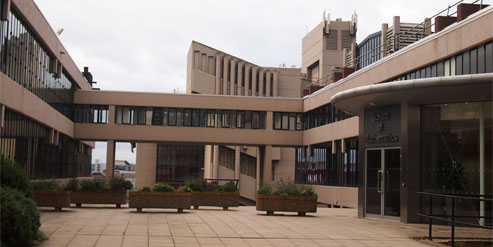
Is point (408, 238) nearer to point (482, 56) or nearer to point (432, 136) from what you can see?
point (432, 136)

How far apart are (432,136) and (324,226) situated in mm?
4821

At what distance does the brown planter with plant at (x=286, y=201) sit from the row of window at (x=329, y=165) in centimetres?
1236

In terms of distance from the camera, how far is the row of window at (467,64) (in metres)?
20.2

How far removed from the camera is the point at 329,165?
1491 inches

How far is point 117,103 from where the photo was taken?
40219 millimetres

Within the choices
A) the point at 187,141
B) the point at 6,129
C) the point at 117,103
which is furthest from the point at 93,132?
the point at 6,129

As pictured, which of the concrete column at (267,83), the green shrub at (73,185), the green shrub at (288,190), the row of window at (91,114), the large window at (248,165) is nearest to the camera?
the green shrub at (288,190)

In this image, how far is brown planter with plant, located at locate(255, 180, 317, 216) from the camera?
68.1 ft

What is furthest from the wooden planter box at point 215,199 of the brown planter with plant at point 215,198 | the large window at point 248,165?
the large window at point 248,165

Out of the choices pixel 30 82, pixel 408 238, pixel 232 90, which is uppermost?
pixel 232 90

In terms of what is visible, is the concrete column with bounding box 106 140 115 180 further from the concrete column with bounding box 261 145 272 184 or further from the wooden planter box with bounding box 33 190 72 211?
the wooden planter box with bounding box 33 190 72 211

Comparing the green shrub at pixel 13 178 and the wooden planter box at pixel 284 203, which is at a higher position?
the green shrub at pixel 13 178

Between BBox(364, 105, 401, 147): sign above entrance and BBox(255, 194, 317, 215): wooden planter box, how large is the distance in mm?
2965

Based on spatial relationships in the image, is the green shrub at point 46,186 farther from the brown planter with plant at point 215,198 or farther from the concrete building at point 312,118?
the brown planter with plant at point 215,198
